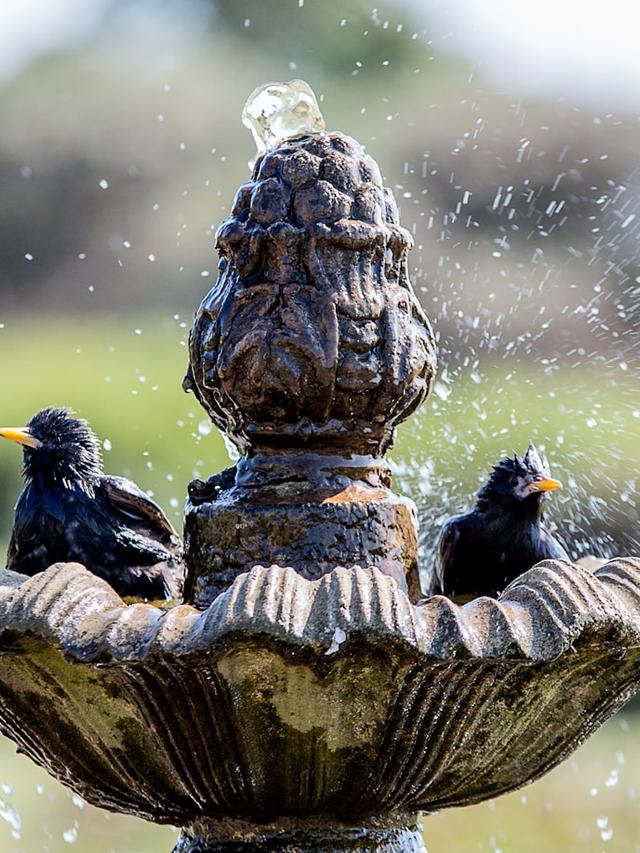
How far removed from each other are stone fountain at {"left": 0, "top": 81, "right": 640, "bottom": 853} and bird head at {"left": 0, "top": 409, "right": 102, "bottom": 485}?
1270 millimetres

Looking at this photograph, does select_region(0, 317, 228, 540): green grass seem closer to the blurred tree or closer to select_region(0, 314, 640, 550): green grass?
select_region(0, 314, 640, 550): green grass

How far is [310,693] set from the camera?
2496 mm

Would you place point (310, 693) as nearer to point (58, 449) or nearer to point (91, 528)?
point (91, 528)

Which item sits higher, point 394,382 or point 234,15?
point 234,15

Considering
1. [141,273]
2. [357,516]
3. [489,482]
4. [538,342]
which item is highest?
[141,273]

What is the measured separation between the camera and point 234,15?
40.6 feet

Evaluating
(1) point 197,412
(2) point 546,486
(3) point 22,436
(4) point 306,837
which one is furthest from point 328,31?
(4) point 306,837

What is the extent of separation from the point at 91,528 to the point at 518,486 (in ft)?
3.83

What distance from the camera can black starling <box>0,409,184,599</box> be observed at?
411 cm

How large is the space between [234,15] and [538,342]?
4.82 metres

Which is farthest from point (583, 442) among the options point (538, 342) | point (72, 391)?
point (72, 391)

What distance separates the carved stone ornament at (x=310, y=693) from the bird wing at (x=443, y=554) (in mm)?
939

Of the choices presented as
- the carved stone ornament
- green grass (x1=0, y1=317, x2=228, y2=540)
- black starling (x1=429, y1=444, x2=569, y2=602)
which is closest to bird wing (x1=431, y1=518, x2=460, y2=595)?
black starling (x1=429, y1=444, x2=569, y2=602)

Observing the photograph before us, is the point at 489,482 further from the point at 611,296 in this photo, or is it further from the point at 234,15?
the point at 234,15
